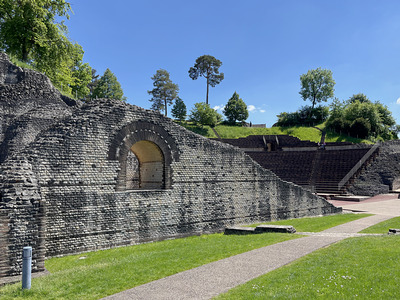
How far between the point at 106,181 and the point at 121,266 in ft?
11.8

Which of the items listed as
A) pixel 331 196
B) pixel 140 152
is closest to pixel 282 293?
pixel 140 152

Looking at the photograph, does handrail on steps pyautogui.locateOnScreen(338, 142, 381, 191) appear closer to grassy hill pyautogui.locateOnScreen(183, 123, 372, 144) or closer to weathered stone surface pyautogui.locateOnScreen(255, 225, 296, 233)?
grassy hill pyautogui.locateOnScreen(183, 123, 372, 144)

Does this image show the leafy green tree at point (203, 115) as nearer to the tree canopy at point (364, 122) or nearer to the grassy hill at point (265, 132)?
the grassy hill at point (265, 132)

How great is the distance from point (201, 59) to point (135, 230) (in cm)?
5948

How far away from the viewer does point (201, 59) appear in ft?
212

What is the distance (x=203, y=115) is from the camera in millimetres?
54344

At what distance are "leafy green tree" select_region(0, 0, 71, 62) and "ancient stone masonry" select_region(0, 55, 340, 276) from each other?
7.49m

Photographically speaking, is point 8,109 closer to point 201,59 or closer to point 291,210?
point 291,210

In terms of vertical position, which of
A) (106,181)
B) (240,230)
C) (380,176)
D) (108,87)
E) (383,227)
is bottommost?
(240,230)

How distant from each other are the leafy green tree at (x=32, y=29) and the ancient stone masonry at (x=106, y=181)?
7.49 m

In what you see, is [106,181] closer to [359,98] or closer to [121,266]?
[121,266]

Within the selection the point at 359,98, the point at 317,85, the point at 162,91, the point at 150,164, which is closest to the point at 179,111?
the point at 162,91

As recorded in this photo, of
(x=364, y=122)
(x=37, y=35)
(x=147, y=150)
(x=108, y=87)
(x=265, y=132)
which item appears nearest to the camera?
(x=147, y=150)

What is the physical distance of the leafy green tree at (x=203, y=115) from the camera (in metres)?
54.3
